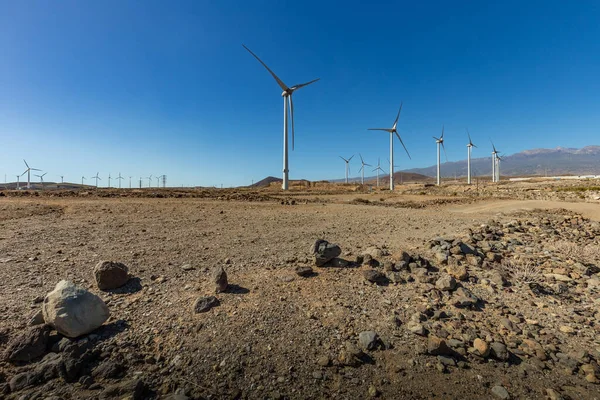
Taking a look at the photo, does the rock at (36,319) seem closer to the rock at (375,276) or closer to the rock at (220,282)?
the rock at (220,282)

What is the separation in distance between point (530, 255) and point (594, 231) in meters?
5.72

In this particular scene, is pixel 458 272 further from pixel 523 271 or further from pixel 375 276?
pixel 375 276

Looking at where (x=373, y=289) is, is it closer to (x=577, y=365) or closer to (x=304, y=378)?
(x=304, y=378)

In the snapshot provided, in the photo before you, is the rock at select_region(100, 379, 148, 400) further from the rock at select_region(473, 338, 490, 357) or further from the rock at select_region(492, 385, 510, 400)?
the rock at select_region(473, 338, 490, 357)

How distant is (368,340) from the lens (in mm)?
3416

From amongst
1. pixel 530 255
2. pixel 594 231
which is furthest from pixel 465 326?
pixel 594 231

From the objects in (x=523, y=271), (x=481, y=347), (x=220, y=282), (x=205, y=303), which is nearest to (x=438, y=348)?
(x=481, y=347)

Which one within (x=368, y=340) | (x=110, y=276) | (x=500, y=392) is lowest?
(x=500, y=392)

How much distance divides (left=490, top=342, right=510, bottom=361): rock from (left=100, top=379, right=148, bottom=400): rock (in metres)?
3.98

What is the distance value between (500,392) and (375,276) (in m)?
2.38

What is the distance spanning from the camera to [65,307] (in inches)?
134

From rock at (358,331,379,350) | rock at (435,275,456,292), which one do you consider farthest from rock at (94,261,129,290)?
rock at (435,275,456,292)

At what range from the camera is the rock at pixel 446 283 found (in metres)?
4.79

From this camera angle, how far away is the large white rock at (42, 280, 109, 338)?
11.0 ft
